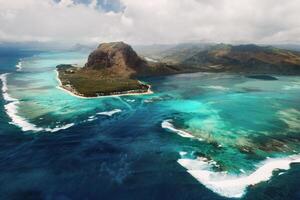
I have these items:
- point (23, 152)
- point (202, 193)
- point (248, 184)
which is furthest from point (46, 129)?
point (248, 184)

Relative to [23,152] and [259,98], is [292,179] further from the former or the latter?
[259,98]

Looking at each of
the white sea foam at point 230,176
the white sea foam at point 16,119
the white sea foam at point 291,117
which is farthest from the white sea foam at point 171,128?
the white sea foam at point 291,117

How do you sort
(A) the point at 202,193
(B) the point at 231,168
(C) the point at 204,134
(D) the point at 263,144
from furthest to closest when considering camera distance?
(C) the point at 204,134 → (D) the point at 263,144 → (B) the point at 231,168 → (A) the point at 202,193

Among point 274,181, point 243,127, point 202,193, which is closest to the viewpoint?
point 202,193

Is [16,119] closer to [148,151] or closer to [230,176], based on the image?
[148,151]

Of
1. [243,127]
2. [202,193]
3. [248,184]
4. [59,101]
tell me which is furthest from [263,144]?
[59,101]

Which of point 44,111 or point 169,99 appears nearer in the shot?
point 44,111
